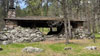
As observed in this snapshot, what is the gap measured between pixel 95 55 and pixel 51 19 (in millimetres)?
12824

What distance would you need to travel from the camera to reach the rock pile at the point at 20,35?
19.8m

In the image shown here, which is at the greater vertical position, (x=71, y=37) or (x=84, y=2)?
(x=84, y=2)

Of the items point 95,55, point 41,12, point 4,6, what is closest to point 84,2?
point 41,12

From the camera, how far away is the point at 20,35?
20953 mm

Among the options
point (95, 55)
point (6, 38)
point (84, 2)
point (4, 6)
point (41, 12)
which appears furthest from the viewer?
point (41, 12)

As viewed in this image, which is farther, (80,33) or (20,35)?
(80,33)

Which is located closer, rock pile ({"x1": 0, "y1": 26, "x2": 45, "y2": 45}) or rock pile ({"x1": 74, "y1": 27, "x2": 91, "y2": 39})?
rock pile ({"x1": 0, "y1": 26, "x2": 45, "y2": 45})

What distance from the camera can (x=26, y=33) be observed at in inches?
838

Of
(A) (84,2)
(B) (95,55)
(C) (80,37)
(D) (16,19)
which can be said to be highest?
(A) (84,2)

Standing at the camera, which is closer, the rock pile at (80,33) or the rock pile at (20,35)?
the rock pile at (20,35)

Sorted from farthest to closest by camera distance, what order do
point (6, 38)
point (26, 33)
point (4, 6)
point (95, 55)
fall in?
1. point (4, 6)
2. point (26, 33)
3. point (6, 38)
4. point (95, 55)

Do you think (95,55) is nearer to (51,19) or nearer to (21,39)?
(21,39)

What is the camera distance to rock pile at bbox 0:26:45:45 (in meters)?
19.8

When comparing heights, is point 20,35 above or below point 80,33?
above
